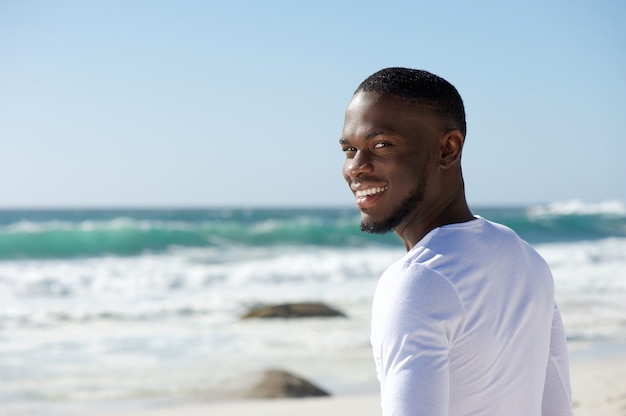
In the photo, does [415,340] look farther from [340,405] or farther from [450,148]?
[340,405]

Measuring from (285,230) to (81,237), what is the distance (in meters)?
8.33

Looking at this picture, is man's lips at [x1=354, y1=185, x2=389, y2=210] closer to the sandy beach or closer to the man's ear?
the man's ear

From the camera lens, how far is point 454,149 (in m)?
1.49

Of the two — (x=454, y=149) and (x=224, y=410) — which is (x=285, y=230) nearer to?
(x=224, y=410)

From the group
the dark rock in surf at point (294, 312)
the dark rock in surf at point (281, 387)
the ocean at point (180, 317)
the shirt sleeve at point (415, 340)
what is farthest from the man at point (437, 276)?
the dark rock in surf at point (294, 312)

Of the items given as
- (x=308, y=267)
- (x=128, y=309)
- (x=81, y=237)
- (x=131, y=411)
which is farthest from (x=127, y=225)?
(x=131, y=411)

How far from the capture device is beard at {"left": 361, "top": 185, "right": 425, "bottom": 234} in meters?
1.46

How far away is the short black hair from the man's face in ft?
0.05

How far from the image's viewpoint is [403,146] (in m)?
1.43

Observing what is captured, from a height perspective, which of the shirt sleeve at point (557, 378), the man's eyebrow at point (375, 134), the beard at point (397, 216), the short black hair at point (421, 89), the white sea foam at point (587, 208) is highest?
the short black hair at point (421, 89)

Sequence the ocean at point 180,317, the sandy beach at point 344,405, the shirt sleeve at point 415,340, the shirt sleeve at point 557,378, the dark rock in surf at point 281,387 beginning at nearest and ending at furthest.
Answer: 1. the shirt sleeve at point 415,340
2. the shirt sleeve at point 557,378
3. the sandy beach at point 344,405
4. the dark rock in surf at point 281,387
5. the ocean at point 180,317

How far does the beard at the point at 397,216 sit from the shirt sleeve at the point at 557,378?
0.40 metres

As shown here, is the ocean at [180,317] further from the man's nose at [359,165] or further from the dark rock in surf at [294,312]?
the man's nose at [359,165]

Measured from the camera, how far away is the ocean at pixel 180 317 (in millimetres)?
7084
